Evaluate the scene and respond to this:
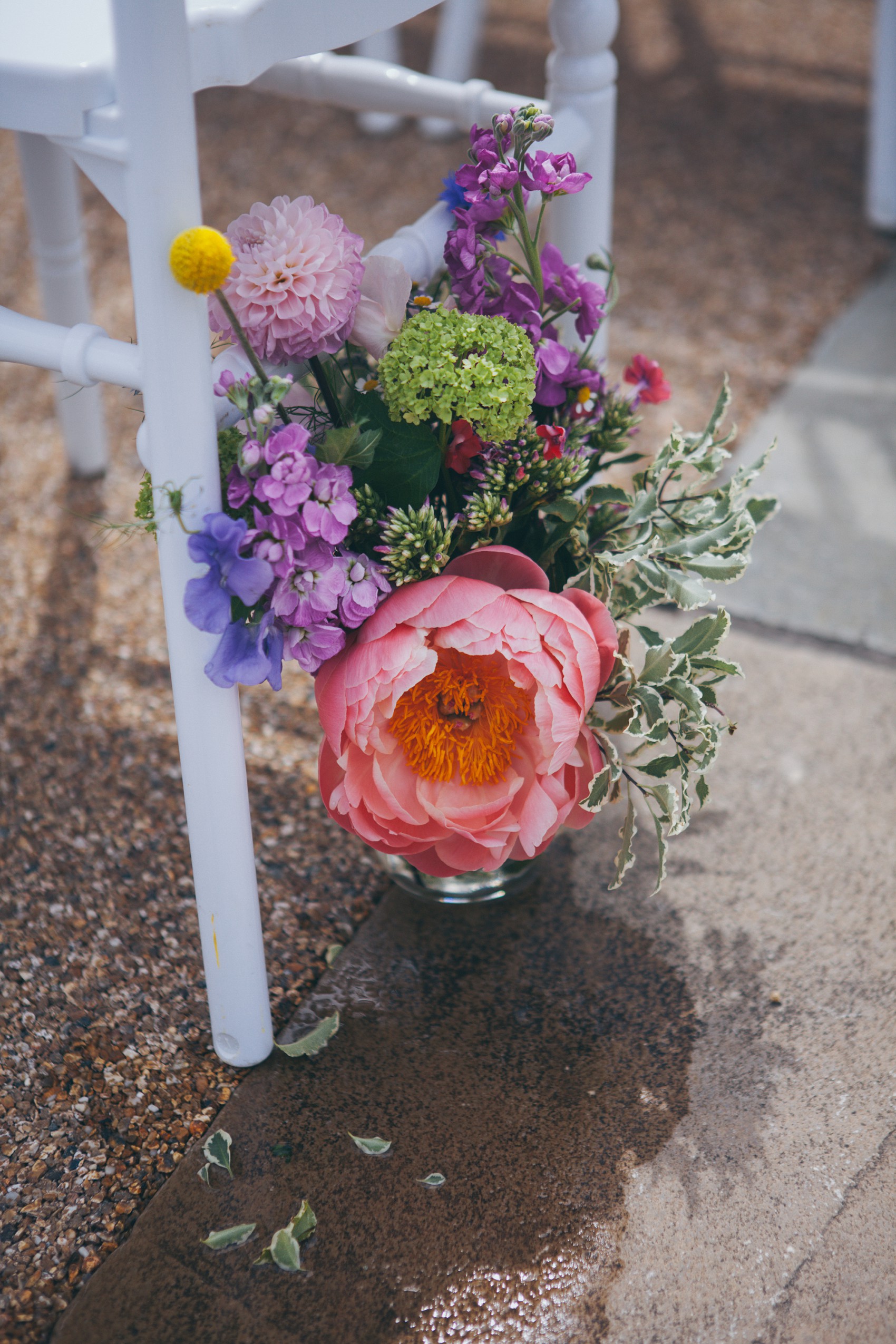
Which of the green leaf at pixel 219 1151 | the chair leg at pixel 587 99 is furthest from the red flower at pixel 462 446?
the green leaf at pixel 219 1151

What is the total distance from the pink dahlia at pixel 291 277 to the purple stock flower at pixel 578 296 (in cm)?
21

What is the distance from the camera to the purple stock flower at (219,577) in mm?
779

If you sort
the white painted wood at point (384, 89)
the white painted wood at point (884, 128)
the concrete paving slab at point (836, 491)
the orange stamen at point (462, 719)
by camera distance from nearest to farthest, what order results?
1. the orange stamen at point (462, 719)
2. the white painted wood at point (384, 89)
3. the concrete paving slab at point (836, 491)
4. the white painted wood at point (884, 128)

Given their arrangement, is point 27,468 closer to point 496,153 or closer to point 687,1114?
point 496,153

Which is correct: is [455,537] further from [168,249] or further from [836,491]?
[836,491]

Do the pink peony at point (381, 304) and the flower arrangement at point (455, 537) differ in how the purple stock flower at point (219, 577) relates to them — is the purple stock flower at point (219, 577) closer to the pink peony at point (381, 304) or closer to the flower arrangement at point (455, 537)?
the flower arrangement at point (455, 537)

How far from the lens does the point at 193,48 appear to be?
0.77 m

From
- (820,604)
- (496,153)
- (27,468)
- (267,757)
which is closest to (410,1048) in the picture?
(267,757)

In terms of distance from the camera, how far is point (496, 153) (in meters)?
0.90

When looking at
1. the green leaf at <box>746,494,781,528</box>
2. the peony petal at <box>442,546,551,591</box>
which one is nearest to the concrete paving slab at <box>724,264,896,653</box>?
the green leaf at <box>746,494,781,528</box>

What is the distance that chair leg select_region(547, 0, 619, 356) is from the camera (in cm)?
110

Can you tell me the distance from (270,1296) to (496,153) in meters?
0.89

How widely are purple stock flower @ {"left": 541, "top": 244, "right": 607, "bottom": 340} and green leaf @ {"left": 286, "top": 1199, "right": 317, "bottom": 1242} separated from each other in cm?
76

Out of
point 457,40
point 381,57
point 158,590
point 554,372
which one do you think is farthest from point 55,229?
point 457,40
